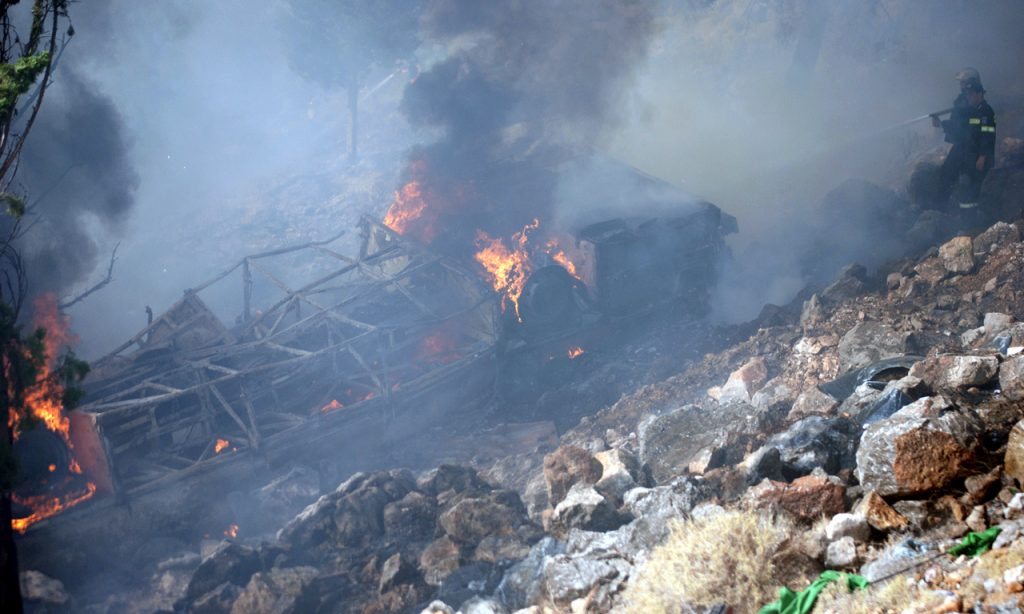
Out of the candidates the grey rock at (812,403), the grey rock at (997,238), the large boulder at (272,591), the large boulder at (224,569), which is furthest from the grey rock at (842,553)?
the grey rock at (997,238)

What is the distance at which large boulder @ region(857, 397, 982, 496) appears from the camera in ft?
13.3

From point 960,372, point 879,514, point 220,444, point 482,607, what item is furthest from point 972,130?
point 220,444

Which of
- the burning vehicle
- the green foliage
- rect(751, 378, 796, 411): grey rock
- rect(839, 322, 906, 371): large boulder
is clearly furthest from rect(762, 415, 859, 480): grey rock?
the green foliage

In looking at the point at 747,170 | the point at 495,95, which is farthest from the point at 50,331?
the point at 747,170

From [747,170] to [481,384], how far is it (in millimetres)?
14175

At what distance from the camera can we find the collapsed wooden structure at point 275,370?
9.27 meters

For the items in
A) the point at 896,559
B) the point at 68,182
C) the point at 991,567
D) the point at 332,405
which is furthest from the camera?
the point at 68,182

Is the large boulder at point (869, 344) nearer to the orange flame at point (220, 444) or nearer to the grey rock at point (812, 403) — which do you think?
the grey rock at point (812, 403)

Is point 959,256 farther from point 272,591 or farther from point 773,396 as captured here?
point 272,591

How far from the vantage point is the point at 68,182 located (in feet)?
54.6

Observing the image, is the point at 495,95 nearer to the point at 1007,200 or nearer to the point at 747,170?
the point at 747,170

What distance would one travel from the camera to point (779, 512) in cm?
455

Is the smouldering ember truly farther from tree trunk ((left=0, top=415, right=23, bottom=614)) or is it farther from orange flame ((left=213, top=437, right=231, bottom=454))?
tree trunk ((left=0, top=415, right=23, bottom=614))

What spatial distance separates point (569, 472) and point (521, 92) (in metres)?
14.2
